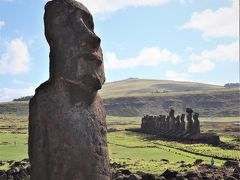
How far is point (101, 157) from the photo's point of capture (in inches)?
351

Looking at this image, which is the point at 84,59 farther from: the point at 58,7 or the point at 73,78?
the point at 58,7

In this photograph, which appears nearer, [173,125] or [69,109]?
[69,109]

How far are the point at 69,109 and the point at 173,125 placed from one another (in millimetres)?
49839

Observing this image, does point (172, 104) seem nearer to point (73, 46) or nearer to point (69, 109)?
point (73, 46)

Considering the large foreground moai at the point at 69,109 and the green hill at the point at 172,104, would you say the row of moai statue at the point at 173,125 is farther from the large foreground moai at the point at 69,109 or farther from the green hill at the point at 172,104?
the green hill at the point at 172,104

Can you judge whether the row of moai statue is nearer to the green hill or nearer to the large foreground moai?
the large foreground moai

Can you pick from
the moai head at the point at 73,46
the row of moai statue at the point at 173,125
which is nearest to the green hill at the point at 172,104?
the row of moai statue at the point at 173,125

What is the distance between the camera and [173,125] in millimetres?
57938

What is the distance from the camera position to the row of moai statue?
5028cm

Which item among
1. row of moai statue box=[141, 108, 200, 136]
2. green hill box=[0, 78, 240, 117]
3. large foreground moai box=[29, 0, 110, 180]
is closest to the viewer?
large foreground moai box=[29, 0, 110, 180]

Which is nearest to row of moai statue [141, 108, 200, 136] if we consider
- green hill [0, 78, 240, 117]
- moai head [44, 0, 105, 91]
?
moai head [44, 0, 105, 91]

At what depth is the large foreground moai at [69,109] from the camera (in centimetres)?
868

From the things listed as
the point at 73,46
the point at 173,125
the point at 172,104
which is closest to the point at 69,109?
the point at 73,46

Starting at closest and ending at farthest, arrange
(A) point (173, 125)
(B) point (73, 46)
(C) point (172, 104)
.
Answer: (B) point (73, 46)
(A) point (173, 125)
(C) point (172, 104)
